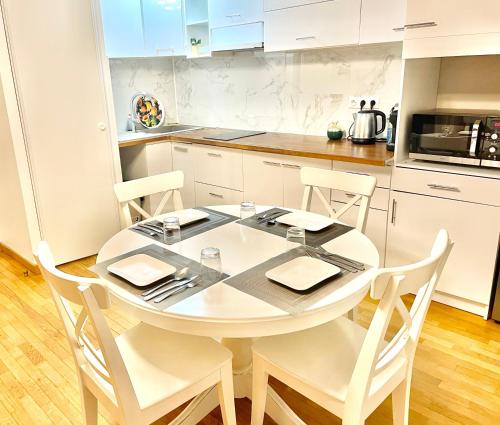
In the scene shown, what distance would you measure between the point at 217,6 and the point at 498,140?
7.62 ft

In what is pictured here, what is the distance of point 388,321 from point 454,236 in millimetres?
1448

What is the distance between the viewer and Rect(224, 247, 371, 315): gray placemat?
1.21 metres

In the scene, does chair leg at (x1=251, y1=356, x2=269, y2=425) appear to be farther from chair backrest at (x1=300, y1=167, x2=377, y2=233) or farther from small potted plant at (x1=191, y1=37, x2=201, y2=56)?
small potted plant at (x1=191, y1=37, x2=201, y2=56)

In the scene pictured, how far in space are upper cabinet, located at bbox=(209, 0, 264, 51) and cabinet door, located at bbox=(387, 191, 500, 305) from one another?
1.62 metres

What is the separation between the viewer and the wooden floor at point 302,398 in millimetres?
1755

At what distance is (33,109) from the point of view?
2.78 metres

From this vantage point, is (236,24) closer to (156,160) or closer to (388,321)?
(156,160)

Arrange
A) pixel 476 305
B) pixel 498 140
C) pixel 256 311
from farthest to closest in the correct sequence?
1. pixel 476 305
2. pixel 498 140
3. pixel 256 311

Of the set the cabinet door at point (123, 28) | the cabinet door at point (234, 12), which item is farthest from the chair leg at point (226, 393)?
the cabinet door at point (123, 28)

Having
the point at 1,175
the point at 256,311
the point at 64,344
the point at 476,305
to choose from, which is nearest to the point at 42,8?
the point at 1,175

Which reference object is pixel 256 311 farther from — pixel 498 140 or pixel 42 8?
pixel 42 8

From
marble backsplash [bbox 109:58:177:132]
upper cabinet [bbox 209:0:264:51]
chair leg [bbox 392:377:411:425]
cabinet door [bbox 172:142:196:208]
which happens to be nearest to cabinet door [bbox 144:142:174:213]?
cabinet door [bbox 172:142:196:208]

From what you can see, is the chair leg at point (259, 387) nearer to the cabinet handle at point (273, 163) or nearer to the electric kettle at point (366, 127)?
the cabinet handle at point (273, 163)

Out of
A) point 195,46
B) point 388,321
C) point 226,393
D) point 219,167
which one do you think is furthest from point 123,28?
point 388,321
